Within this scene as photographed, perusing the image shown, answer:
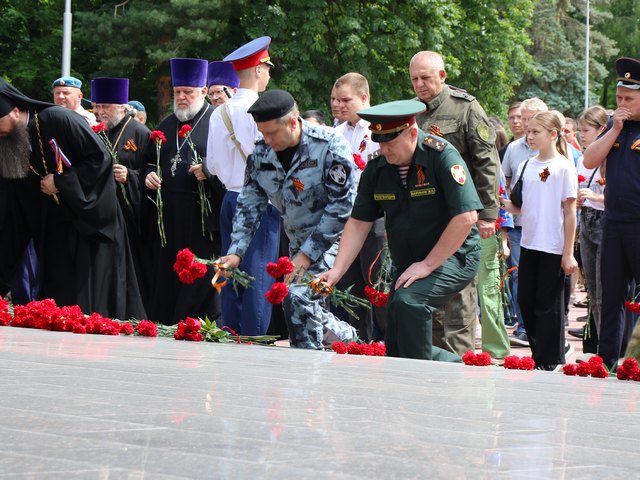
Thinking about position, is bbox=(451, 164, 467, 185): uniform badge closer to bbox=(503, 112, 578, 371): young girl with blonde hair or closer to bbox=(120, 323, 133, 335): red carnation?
bbox=(503, 112, 578, 371): young girl with blonde hair

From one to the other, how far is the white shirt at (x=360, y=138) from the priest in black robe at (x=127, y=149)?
2.05 metres

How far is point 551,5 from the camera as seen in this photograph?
47.5 metres

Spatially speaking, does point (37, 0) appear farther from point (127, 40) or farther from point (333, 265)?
point (333, 265)

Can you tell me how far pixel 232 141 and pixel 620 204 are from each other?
2.84 metres

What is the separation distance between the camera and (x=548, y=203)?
862cm

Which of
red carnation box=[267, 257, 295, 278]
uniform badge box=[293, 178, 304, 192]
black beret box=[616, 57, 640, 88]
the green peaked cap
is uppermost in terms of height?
black beret box=[616, 57, 640, 88]

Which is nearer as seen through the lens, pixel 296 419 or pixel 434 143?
pixel 296 419

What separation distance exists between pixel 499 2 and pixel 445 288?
90.1 feet

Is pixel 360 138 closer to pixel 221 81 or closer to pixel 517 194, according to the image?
pixel 517 194

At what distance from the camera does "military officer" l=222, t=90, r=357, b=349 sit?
24.4 ft

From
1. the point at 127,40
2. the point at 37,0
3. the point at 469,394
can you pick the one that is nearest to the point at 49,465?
the point at 469,394

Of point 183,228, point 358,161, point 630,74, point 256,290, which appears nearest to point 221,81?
point 183,228

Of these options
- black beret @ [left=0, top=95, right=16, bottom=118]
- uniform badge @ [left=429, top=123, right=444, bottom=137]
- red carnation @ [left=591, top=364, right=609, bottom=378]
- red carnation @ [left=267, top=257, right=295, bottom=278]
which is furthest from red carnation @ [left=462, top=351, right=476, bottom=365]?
black beret @ [left=0, top=95, right=16, bottom=118]

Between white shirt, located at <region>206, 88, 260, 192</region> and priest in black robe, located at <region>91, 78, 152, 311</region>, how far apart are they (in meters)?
1.70
